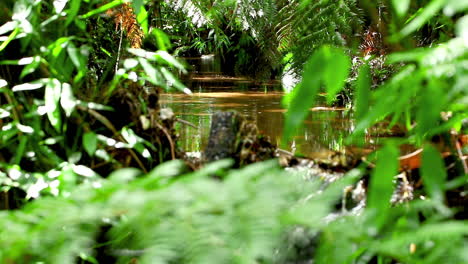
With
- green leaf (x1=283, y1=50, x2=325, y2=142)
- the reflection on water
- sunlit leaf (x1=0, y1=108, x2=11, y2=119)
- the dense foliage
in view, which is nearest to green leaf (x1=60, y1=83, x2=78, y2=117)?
the dense foliage

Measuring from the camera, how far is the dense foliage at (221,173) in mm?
507

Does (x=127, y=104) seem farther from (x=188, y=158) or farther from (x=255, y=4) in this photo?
(x=255, y=4)

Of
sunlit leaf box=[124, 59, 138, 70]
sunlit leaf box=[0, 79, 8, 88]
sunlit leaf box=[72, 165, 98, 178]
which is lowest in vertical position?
sunlit leaf box=[72, 165, 98, 178]

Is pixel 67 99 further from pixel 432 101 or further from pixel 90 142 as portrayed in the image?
pixel 432 101

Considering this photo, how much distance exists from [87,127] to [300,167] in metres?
0.50

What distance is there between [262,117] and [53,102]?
5.71 ft

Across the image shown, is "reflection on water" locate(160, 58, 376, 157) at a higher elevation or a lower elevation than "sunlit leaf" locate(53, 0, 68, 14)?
lower

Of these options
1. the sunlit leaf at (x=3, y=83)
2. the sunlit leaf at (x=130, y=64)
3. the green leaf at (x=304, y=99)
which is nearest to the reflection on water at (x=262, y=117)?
the sunlit leaf at (x=130, y=64)

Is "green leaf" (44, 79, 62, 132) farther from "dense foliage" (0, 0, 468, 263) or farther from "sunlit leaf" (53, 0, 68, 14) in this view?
"sunlit leaf" (53, 0, 68, 14)

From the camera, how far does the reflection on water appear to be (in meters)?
1.92

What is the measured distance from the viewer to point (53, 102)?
3.64 ft

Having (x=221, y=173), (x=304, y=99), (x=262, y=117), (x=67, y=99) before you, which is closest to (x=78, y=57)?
(x=67, y=99)

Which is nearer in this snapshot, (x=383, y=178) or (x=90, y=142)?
(x=383, y=178)

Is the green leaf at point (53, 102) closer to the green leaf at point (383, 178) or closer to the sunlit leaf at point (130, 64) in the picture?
the sunlit leaf at point (130, 64)
